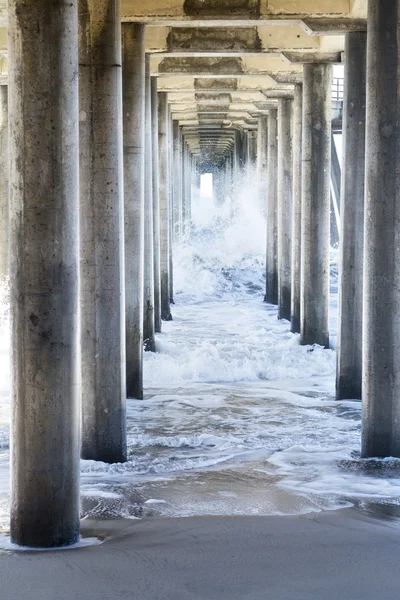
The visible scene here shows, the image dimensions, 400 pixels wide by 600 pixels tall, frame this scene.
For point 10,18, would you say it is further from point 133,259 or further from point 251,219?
point 251,219

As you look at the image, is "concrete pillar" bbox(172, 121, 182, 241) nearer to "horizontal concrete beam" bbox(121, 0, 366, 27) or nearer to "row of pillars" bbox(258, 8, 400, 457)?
"row of pillars" bbox(258, 8, 400, 457)

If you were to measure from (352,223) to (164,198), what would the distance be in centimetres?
855

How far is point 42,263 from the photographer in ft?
15.6

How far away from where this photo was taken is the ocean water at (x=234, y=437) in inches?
250

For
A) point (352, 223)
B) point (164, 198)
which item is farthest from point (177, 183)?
point (352, 223)

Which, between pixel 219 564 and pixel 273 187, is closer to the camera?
pixel 219 564

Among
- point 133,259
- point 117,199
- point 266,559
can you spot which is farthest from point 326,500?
point 133,259

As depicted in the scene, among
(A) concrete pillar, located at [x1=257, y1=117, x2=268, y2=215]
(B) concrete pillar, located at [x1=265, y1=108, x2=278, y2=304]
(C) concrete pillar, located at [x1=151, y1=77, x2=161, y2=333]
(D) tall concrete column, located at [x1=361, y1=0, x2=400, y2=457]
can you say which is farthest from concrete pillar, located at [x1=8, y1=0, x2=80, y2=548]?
(A) concrete pillar, located at [x1=257, y1=117, x2=268, y2=215]

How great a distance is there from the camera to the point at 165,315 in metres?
19.5

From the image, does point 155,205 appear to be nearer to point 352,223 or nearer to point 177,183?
point 352,223

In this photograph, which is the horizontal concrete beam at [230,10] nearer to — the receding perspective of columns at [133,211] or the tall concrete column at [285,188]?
the receding perspective of columns at [133,211]

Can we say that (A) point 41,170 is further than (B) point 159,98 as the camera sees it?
No

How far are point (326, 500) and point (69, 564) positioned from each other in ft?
7.24

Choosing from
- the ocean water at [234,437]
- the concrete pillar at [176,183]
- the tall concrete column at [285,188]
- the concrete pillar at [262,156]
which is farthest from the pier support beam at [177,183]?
the ocean water at [234,437]
